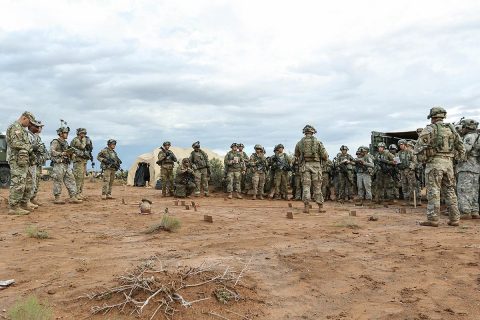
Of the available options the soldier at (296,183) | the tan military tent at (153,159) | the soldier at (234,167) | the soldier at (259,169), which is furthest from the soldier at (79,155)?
the tan military tent at (153,159)

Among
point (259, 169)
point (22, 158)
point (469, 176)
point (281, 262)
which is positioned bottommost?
point (281, 262)

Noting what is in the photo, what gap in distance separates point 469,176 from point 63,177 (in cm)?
991

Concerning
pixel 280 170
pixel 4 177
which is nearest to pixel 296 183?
pixel 280 170

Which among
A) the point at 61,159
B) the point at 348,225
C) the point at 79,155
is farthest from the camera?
the point at 79,155

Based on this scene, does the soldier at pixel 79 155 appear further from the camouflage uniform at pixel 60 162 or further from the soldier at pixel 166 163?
the soldier at pixel 166 163

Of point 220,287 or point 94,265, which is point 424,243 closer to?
point 220,287

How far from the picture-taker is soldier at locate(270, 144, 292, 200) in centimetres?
1573

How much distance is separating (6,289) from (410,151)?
1240cm

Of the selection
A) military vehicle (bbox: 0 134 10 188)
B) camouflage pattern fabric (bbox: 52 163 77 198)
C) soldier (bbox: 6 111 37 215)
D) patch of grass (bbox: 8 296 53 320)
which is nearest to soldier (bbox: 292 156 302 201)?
camouflage pattern fabric (bbox: 52 163 77 198)

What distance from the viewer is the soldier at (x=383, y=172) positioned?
13.9 m

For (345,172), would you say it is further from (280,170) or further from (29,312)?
(29,312)

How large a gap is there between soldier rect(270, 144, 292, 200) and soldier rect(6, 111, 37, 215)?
338 inches

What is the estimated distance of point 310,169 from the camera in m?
10.9

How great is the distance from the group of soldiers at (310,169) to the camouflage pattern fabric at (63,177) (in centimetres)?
2
